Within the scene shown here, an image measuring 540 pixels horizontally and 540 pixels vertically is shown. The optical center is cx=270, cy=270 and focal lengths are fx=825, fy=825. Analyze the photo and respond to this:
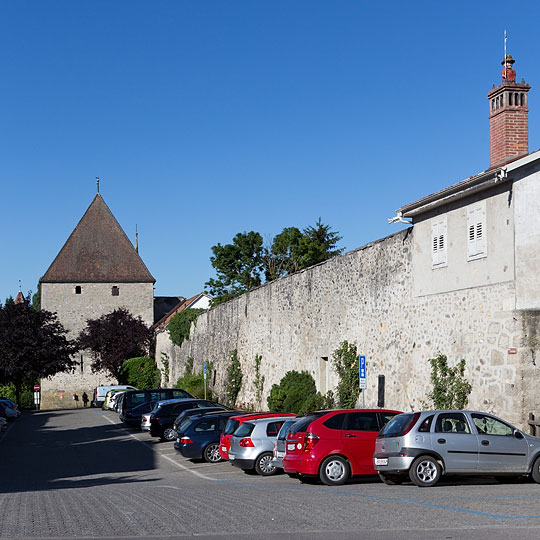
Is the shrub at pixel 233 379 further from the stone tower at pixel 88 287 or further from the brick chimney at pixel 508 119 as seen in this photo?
the stone tower at pixel 88 287

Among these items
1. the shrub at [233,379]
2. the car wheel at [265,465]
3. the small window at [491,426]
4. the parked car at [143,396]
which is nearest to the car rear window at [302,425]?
the car wheel at [265,465]

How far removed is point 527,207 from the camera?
1819 cm

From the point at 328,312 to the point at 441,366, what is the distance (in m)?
8.25

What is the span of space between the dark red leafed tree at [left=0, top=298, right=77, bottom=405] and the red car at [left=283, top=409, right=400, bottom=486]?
44876mm

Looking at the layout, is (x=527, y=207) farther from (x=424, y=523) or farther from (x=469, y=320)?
(x=424, y=523)

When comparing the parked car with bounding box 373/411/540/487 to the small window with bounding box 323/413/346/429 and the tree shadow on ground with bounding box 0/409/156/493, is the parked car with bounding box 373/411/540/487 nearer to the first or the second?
the small window with bounding box 323/413/346/429

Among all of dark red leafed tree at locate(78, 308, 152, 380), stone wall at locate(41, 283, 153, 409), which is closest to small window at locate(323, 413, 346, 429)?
dark red leafed tree at locate(78, 308, 152, 380)

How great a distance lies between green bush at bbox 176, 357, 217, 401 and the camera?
4541 centimetres

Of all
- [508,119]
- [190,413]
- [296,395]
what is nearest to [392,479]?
[508,119]

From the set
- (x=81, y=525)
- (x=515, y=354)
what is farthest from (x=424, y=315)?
(x=81, y=525)

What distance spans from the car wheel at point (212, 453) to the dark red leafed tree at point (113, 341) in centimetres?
4802

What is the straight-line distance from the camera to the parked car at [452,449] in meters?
14.8

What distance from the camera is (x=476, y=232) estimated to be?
20.0m

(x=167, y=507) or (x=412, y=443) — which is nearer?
(x=167, y=507)
